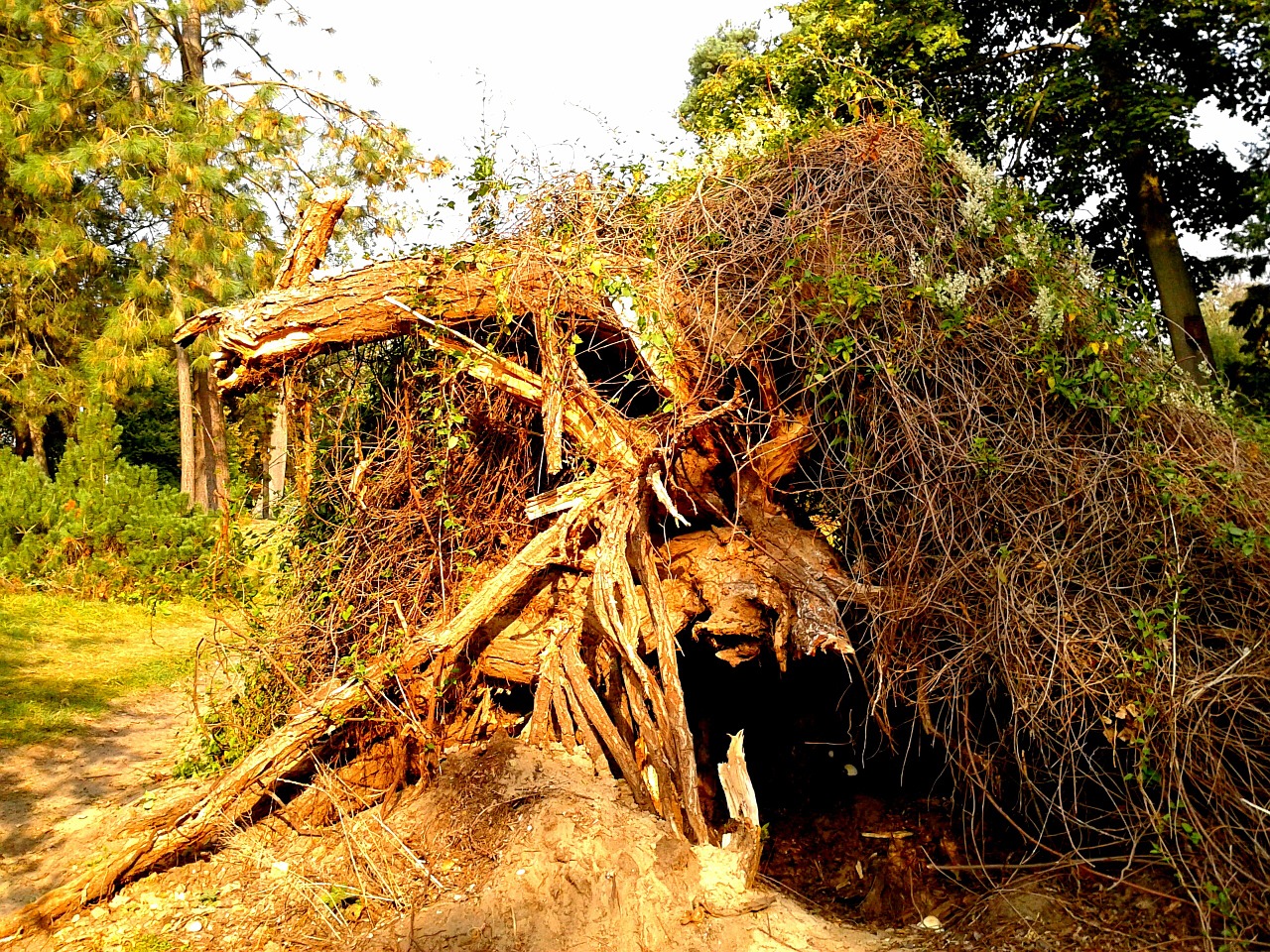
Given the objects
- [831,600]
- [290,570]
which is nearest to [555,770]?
[831,600]

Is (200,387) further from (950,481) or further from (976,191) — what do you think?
(950,481)

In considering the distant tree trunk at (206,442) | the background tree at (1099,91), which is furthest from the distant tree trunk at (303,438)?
the distant tree trunk at (206,442)

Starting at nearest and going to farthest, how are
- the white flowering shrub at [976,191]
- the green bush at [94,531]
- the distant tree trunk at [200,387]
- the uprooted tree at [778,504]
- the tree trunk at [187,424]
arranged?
1. the uprooted tree at [778,504]
2. the white flowering shrub at [976,191]
3. the green bush at [94,531]
4. the distant tree trunk at [200,387]
5. the tree trunk at [187,424]

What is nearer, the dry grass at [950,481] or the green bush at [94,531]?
the dry grass at [950,481]

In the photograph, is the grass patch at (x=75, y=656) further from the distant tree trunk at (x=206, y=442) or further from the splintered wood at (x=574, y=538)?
the distant tree trunk at (x=206, y=442)

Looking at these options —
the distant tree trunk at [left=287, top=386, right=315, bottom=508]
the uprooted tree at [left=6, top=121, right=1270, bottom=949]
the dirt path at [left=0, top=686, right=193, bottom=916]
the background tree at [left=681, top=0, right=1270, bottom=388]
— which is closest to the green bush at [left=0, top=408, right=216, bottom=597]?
the dirt path at [left=0, top=686, right=193, bottom=916]

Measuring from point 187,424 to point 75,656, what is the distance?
287 inches

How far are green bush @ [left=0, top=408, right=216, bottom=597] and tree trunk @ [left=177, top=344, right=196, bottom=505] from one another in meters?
2.55

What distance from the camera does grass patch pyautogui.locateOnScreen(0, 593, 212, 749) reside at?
7383 millimetres

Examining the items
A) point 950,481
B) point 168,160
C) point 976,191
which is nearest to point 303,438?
point 950,481

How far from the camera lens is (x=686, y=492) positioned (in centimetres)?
557

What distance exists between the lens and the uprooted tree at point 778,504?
169 inches

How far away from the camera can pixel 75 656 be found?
8938 millimetres

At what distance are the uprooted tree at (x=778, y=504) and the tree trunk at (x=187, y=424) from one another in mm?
10040
